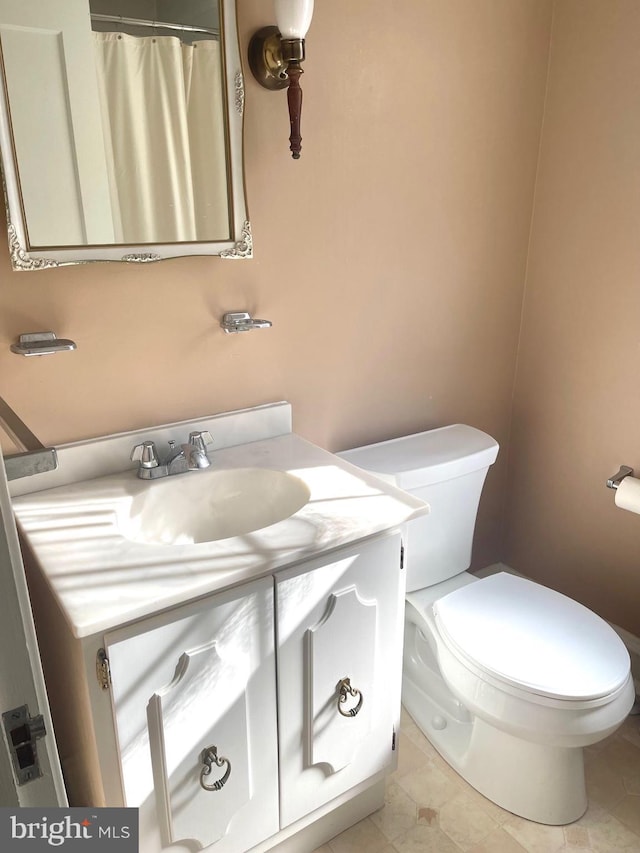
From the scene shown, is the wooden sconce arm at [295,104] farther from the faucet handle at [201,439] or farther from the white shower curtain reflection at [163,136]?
the faucet handle at [201,439]

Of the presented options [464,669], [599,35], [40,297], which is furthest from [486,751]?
[599,35]

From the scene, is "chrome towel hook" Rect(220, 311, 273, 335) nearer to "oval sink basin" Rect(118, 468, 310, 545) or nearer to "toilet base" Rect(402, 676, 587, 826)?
"oval sink basin" Rect(118, 468, 310, 545)

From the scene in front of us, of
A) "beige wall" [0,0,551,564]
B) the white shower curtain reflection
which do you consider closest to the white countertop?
"beige wall" [0,0,551,564]

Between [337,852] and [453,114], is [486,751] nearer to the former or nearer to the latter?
[337,852]

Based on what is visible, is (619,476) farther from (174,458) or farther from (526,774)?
(174,458)

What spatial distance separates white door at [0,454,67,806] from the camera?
54cm

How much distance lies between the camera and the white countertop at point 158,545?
40.0 inches

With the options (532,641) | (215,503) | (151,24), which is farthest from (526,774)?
(151,24)

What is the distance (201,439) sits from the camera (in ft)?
4.75

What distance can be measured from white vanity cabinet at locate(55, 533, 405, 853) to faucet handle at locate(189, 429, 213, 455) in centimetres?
40

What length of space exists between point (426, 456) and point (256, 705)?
782 mm

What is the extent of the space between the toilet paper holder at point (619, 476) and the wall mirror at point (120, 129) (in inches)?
→ 48.3

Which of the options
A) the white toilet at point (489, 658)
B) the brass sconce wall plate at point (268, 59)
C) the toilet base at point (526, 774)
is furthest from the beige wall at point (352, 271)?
the toilet base at point (526, 774)

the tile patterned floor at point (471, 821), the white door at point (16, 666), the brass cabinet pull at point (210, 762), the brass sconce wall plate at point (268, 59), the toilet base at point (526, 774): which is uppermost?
the brass sconce wall plate at point (268, 59)
